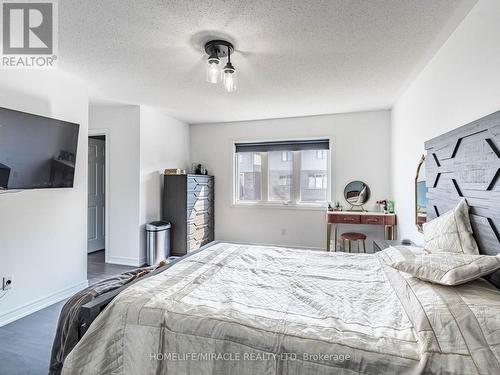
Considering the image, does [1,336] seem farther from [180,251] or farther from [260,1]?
[260,1]

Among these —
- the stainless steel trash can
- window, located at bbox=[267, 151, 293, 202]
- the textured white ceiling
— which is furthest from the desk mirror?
the stainless steel trash can

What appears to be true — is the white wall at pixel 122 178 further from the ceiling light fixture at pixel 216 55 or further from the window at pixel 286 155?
the window at pixel 286 155

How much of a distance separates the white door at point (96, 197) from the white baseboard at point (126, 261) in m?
0.88

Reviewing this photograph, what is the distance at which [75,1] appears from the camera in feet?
5.63

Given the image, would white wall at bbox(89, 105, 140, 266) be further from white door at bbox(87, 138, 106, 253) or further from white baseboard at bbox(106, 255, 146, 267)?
white door at bbox(87, 138, 106, 253)

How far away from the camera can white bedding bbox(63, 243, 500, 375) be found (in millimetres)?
971

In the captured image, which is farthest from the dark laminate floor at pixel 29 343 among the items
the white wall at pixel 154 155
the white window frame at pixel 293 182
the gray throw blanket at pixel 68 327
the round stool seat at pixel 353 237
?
the round stool seat at pixel 353 237

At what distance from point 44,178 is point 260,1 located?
2.56m

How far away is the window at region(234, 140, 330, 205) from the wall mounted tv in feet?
9.63

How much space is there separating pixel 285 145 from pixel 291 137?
0.18 m

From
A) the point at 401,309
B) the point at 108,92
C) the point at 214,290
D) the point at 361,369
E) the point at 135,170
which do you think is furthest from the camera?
the point at 135,170

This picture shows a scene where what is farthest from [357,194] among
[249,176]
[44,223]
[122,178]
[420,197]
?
[44,223]

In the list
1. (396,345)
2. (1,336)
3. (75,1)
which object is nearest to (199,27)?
(75,1)

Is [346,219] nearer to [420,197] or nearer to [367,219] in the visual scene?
[367,219]
